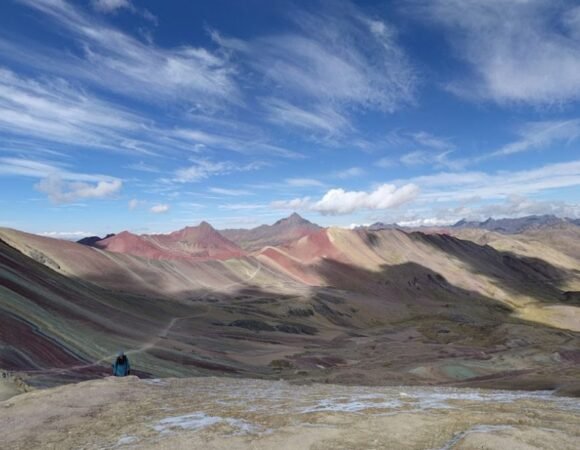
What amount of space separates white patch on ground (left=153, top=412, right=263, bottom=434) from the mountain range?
15.3 m

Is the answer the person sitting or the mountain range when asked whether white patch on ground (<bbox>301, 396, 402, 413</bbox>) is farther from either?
the mountain range

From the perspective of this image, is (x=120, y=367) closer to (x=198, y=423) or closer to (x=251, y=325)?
(x=198, y=423)

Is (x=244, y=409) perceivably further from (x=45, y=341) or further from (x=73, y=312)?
(x=73, y=312)

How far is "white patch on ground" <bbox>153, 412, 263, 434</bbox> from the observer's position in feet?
53.6

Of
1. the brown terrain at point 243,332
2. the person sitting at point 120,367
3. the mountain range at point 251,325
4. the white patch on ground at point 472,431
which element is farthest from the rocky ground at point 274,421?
the mountain range at point 251,325

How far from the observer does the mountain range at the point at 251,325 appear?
41.3m

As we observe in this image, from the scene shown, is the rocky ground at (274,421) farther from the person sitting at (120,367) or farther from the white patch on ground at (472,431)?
the person sitting at (120,367)

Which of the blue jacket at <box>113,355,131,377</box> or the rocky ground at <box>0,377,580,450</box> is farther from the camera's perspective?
the blue jacket at <box>113,355,131,377</box>

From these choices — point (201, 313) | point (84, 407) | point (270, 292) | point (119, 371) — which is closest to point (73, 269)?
point (201, 313)

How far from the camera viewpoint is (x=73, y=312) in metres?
54.2

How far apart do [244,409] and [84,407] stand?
6744 millimetres

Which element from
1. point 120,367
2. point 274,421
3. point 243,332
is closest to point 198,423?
point 274,421

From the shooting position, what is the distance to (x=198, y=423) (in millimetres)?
17297

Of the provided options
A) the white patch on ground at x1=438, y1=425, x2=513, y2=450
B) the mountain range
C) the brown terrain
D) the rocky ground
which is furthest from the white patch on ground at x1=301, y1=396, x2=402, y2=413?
the mountain range
